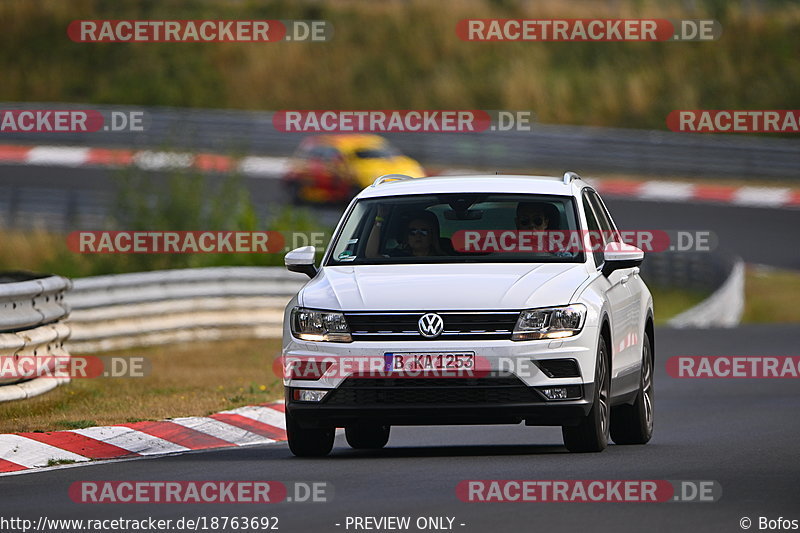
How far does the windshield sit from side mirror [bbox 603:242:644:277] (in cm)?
19

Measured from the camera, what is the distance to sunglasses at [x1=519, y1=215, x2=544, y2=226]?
1169 cm

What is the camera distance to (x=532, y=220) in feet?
38.4

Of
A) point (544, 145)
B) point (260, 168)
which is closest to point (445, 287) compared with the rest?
point (544, 145)

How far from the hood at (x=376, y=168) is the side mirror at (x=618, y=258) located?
2565cm

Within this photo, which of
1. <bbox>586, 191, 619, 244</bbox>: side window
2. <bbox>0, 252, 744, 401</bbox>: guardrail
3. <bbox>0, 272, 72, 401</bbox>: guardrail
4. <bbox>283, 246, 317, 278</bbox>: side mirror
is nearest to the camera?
<bbox>283, 246, 317, 278</bbox>: side mirror

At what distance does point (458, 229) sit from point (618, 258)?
1.09 metres

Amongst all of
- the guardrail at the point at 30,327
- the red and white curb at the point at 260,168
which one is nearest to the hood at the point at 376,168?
the red and white curb at the point at 260,168

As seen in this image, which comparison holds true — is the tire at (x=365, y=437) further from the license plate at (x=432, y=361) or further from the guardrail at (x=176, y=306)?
the guardrail at (x=176, y=306)

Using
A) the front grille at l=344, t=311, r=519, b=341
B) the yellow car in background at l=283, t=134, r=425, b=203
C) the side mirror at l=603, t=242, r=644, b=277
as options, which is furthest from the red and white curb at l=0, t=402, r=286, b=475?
the yellow car in background at l=283, t=134, r=425, b=203

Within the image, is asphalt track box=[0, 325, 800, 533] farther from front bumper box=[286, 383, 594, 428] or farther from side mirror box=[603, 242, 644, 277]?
side mirror box=[603, 242, 644, 277]

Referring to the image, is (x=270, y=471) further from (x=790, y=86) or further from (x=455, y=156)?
(x=790, y=86)

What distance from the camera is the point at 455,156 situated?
42.5m

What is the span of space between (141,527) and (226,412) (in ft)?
17.0

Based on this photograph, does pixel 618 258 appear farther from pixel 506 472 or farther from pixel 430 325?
pixel 506 472
